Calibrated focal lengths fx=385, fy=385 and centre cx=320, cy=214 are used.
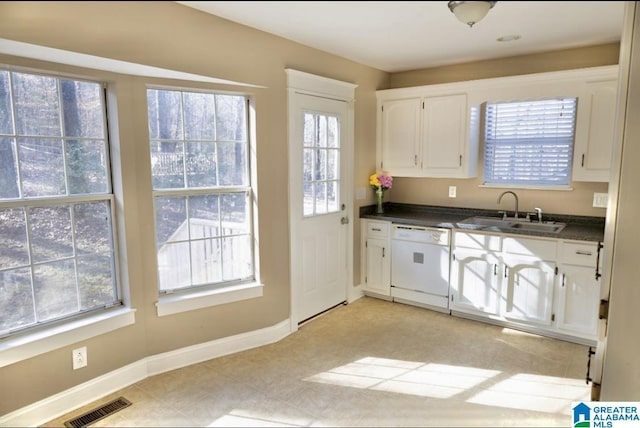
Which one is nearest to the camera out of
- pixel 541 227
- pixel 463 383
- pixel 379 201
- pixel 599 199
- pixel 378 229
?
pixel 463 383

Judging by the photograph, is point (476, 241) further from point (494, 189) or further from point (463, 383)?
point (463, 383)

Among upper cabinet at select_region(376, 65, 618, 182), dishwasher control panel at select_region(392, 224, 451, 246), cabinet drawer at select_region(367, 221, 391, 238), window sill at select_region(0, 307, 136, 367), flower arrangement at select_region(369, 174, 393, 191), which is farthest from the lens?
flower arrangement at select_region(369, 174, 393, 191)

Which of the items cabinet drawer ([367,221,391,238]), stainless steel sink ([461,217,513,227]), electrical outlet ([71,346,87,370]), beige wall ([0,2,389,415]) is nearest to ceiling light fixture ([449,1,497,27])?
beige wall ([0,2,389,415])

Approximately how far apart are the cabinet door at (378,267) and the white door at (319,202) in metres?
0.25

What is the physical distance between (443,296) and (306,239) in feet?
4.56

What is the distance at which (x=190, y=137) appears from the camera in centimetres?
260

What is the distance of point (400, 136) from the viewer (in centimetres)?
390

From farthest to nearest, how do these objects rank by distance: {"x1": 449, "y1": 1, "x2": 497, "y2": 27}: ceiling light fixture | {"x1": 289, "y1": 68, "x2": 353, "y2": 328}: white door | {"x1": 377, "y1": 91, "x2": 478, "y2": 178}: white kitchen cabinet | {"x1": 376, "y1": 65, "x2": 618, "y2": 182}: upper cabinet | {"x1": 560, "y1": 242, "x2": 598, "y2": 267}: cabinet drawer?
1. {"x1": 377, "y1": 91, "x2": 478, "y2": 178}: white kitchen cabinet
2. {"x1": 289, "y1": 68, "x2": 353, "y2": 328}: white door
3. {"x1": 376, "y1": 65, "x2": 618, "y2": 182}: upper cabinet
4. {"x1": 560, "y1": 242, "x2": 598, "y2": 267}: cabinet drawer
5. {"x1": 449, "y1": 1, "x2": 497, "y2": 27}: ceiling light fixture

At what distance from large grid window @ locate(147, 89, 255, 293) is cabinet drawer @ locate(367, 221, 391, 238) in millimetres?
1431

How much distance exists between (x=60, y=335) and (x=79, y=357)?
0.19 meters

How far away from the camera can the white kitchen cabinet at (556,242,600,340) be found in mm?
2826

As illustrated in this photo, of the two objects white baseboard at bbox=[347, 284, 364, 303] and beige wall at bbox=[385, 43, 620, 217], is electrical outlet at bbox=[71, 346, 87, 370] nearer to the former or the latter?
white baseboard at bbox=[347, 284, 364, 303]

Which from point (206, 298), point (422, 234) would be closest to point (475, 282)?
point (422, 234)

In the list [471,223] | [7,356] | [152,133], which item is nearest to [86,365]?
[7,356]
